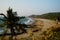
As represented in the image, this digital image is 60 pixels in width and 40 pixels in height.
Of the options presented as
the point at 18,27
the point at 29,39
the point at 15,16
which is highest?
the point at 15,16

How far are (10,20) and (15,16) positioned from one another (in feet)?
2.04

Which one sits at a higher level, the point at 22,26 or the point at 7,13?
the point at 7,13

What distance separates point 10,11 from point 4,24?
4.46ft

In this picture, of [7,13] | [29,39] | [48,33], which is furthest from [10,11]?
[29,39]

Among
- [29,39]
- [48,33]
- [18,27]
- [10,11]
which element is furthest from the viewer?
[29,39]

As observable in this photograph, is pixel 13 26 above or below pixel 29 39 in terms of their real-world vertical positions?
above

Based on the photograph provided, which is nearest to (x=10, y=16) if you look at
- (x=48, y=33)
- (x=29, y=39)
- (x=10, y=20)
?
(x=10, y=20)

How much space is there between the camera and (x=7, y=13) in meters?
15.8

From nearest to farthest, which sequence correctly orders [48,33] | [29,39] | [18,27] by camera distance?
[48,33] < [18,27] < [29,39]

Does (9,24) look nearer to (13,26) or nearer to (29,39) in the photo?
(13,26)

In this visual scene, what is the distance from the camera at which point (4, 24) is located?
52.7 ft

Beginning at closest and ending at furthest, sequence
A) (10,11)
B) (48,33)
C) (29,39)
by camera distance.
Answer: (48,33) < (10,11) < (29,39)

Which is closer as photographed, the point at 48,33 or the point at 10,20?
the point at 48,33

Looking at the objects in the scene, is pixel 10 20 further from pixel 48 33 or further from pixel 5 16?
pixel 48 33
